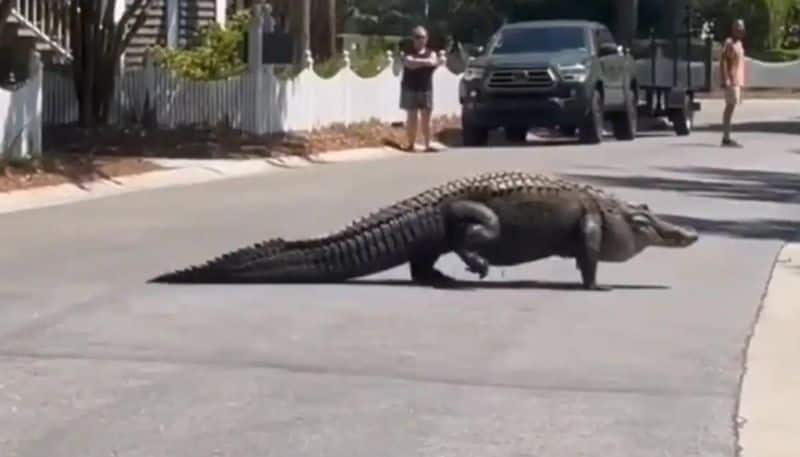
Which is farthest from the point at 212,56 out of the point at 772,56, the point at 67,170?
Answer: the point at 772,56

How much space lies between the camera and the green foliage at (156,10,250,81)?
2994cm

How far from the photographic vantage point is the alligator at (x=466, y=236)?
13242mm

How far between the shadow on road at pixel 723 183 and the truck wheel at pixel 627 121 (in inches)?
309

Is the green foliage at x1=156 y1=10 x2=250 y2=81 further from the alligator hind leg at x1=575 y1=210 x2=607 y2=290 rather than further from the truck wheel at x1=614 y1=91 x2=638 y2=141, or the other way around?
the alligator hind leg at x1=575 y1=210 x2=607 y2=290

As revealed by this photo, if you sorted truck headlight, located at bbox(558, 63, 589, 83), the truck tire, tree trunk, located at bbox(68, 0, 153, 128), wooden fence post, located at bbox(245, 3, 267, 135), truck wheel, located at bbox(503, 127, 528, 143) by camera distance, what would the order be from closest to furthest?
tree trunk, located at bbox(68, 0, 153, 128), wooden fence post, located at bbox(245, 3, 267, 135), truck headlight, located at bbox(558, 63, 589, 83), the truck tire, truck wheel, located at bbox(503, 127, 528, 143)

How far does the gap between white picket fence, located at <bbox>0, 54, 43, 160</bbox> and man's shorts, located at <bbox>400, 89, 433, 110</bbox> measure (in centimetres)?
771

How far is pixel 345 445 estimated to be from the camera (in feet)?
28.8

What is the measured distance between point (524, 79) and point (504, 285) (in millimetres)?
18224

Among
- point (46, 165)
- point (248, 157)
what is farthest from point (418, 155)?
point (46, 165)

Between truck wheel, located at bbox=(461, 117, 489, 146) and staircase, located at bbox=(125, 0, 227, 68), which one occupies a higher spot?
staircase, located at bbox=(125, 0, 227, 68)

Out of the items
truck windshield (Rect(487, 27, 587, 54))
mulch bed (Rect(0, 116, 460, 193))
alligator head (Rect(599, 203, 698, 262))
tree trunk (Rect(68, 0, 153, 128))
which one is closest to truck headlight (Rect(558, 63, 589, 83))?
truck windshield (Rect(487, 27, 587, 54))

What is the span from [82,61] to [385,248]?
14.5m

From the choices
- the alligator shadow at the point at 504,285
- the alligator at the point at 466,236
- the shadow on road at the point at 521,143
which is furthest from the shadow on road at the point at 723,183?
the alligator at the point at 466,236

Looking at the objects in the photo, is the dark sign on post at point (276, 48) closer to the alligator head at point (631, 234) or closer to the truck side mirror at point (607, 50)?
the truck side mirror at point (607, 50)
